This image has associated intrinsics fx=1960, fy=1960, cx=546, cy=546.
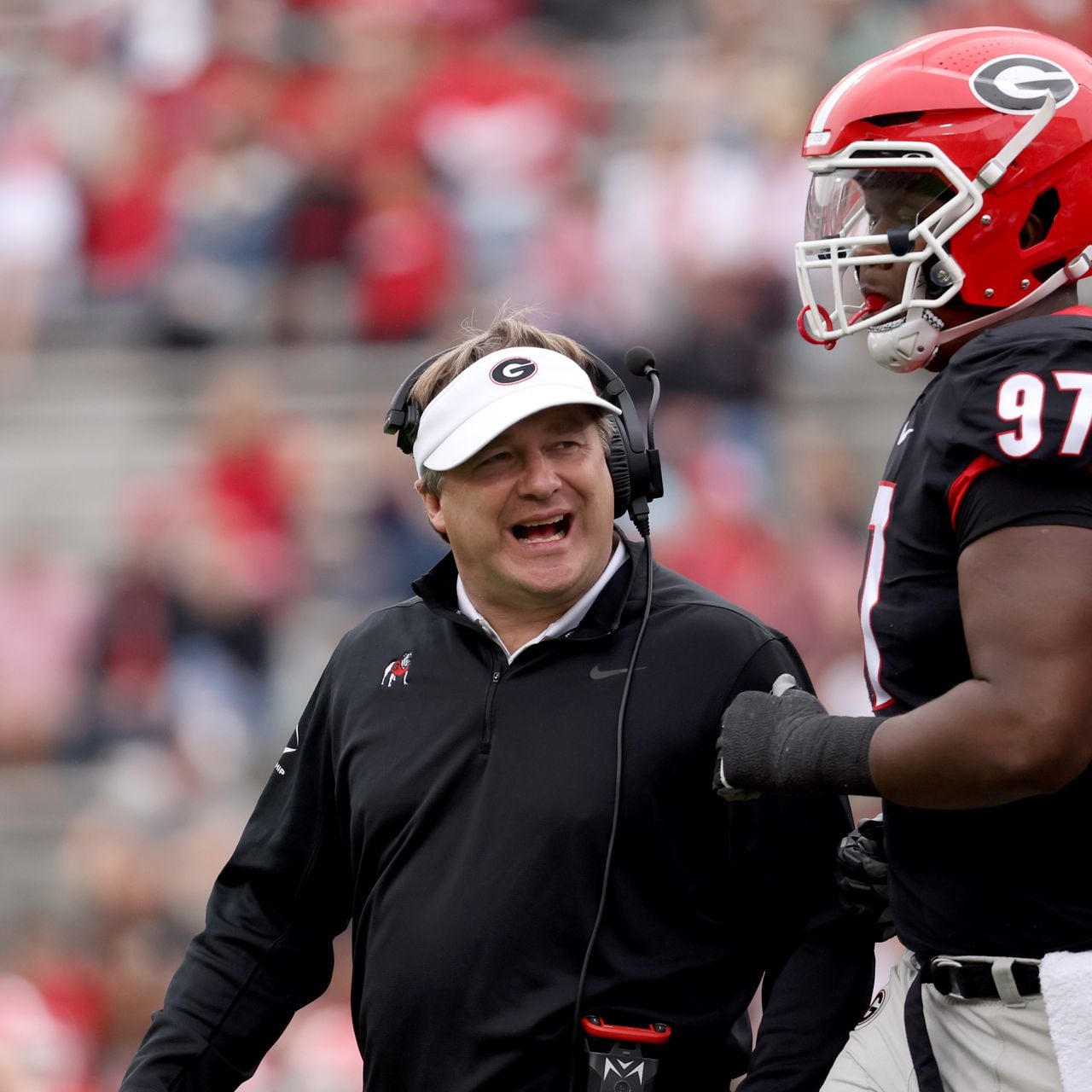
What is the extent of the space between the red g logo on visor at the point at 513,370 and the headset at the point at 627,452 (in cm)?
15

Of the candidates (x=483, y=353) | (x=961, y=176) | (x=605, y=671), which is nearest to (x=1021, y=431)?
(x=961, y=176)

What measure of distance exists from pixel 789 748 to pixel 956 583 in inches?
11.0

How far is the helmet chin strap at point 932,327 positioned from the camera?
2467 millimetres

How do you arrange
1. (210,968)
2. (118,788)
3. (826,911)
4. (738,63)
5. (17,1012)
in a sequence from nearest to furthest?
(826,911) < (210,968) < (17,1012) < (118,788) < (738,63)

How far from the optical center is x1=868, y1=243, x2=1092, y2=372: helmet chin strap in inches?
97.1

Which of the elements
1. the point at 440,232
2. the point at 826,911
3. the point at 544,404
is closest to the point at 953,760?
the point at 826,911

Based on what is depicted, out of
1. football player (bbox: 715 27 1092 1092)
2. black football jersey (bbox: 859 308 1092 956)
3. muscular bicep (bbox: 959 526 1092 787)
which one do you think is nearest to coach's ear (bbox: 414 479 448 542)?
football player (bbox: 715 27 1092 1092)

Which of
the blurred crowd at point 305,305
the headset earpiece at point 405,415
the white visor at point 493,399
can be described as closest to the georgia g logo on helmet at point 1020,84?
the white visor at point 493,399

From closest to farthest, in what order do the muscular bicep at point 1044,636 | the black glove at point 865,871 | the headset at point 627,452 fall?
the muscular bicep at point 1044,636 < the black glove at point 865,871 < the headset at point 627,452

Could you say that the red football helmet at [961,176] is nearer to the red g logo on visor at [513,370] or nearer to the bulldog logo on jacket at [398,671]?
the red g logo on visor at [513,370]

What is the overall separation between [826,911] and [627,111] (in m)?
6.56

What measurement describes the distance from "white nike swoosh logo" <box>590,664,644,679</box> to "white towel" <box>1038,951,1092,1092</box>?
32.9 inches

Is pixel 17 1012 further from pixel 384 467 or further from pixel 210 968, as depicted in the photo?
pixel 210 968

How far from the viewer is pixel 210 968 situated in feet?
10.3
